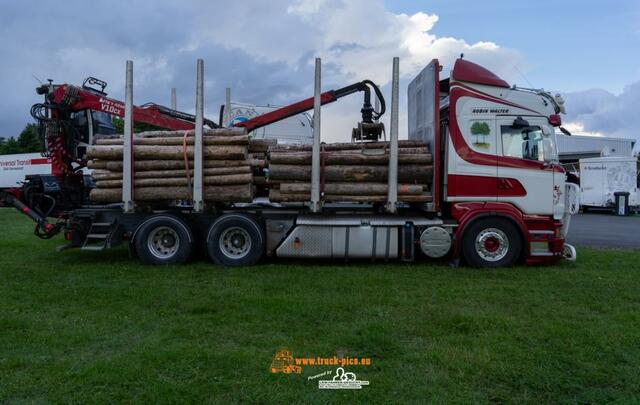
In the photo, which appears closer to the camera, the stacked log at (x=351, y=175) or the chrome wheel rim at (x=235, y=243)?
the stacked log at (x=351, y=175)

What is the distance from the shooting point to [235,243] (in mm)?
9641

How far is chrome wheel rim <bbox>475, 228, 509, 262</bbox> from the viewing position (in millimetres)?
9344

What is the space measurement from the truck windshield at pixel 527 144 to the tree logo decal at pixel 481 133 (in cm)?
29

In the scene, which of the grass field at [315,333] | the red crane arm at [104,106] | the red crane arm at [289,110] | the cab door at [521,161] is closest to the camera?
the grass field at [315,333]

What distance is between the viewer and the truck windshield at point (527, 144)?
936 cm

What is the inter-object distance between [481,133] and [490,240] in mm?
2001

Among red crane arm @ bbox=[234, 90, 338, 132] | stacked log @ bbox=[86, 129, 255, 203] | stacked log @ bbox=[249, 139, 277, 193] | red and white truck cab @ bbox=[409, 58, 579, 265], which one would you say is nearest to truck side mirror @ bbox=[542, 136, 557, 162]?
red and white truck cab @ bbox=[409, 58, 579, 265]

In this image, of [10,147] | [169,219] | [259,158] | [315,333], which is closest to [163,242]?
[169,219]

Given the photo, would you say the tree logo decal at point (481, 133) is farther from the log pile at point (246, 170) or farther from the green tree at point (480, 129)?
the log pile at point (246, 170)

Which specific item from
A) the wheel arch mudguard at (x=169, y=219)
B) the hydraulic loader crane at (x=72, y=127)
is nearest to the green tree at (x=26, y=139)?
the hydraulic loader crane at (x=72, y=127)

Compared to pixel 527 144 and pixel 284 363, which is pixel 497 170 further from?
pixel 284 363

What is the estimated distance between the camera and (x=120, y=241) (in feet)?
31.8

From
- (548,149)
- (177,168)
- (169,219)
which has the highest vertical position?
(548,149)

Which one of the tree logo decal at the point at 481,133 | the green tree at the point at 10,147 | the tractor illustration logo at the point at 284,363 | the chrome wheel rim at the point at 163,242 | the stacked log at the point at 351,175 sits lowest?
the tractor illustration logo at the point at 284,363
